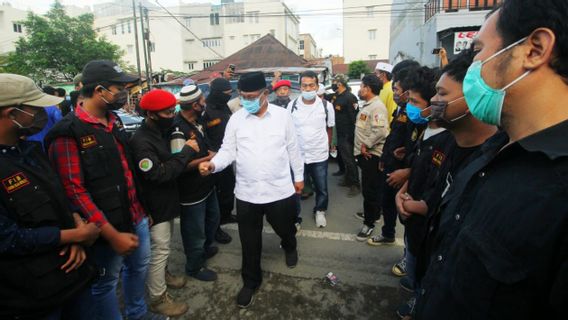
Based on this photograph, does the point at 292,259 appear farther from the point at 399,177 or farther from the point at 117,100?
the point at 117,100

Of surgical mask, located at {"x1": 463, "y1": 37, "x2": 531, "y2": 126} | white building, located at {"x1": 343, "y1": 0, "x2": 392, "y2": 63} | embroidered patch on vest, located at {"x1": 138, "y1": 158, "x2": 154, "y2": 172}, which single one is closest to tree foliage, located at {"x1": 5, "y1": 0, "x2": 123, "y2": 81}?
embroidered patch on vest, located at {"x1": 138, "y1": 158, "x2": 154, "y2": 172}

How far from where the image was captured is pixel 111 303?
85.4 inches

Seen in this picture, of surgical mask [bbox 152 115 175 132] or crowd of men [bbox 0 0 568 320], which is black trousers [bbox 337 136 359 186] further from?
surgical mask [bbox 152 115 175 132]

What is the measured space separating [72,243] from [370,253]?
2854 mm

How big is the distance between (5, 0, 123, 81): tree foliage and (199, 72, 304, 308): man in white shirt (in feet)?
87.9

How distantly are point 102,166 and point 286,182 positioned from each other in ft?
4.89

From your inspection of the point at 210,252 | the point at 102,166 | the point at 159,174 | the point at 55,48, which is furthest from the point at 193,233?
the point at 55,48

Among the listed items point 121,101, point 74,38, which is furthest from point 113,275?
point 74,38

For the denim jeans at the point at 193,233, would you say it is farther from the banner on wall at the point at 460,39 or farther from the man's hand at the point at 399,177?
the banner on wall at the point at 460,39

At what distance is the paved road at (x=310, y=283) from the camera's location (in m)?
2.67

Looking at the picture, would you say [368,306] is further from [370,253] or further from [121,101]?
[121,101]

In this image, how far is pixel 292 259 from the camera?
3332mm

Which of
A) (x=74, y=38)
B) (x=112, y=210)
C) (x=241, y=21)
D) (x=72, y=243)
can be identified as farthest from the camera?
(x=241, y=21)

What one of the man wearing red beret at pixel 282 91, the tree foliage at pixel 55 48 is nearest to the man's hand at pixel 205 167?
the man wearing red beret at pixel 282 91
